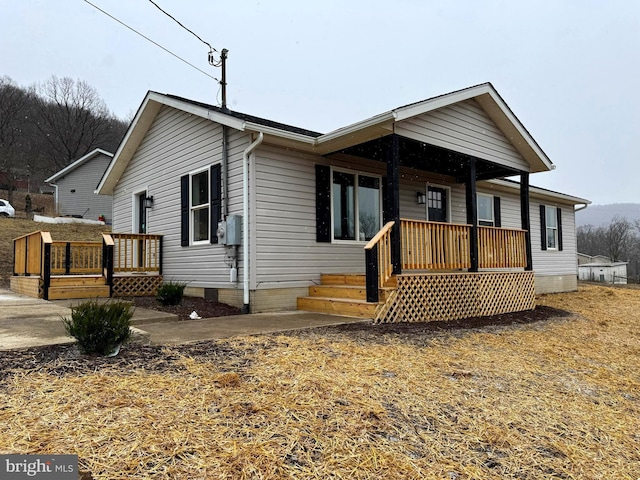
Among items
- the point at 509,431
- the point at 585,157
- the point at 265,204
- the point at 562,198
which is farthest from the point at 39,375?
the point at 585,157

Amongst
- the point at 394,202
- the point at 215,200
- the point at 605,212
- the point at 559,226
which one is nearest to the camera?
the point at 394,202

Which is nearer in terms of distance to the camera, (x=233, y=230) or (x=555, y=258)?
(x=233, y=230)

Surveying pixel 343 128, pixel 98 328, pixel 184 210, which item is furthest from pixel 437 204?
pixel 98 328

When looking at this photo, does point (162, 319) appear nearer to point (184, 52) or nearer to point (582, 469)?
point (582, 469)

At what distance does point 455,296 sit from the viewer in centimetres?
726

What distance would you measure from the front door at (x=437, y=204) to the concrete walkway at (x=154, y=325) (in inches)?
181

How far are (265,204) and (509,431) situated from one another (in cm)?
544

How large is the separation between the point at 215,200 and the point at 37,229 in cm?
1650

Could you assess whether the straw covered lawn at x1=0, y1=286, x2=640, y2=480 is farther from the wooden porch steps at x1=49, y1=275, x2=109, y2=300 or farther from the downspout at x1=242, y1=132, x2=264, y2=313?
the wooden porch steps at x1=49, y1=275, x2=109, y2=300

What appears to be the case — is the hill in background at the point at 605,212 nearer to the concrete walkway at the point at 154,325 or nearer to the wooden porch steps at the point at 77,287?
the concrete walkway at the point at 154,325

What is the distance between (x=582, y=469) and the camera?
2260mm

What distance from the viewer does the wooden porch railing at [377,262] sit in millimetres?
6281

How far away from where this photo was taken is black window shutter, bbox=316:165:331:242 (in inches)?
316

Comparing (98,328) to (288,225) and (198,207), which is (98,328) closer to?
(288,225)
